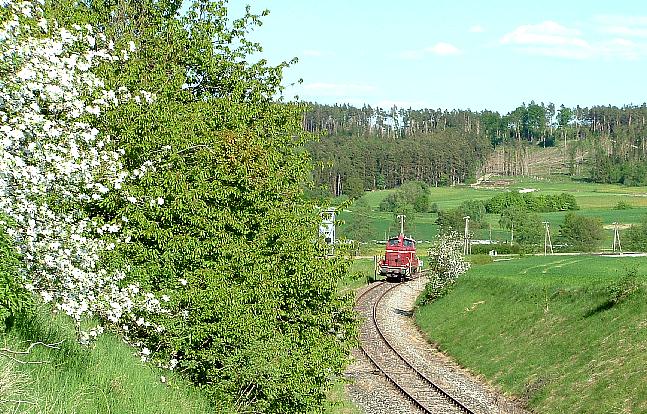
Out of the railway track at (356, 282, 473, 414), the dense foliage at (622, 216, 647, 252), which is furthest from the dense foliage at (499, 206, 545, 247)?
the railway track at (356, 282, 473, 414)

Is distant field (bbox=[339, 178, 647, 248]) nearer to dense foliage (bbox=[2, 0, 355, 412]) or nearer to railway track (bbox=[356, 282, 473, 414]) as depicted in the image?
railway track (bbox=[356, 282, 473, 414])

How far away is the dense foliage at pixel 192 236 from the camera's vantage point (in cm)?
1188

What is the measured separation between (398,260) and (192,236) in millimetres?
56093

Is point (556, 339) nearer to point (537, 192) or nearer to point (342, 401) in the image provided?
point (342, 401)

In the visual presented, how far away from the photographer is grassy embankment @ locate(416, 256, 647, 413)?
1016 inches

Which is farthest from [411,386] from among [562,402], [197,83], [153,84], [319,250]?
[153,84]

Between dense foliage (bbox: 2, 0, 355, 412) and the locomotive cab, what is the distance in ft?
165

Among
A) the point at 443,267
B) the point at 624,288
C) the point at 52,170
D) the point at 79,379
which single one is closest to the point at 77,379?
the point at 79,379

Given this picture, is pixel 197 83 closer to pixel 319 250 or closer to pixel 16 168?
pixel 319 250

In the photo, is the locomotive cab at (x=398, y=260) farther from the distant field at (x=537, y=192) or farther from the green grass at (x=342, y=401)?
the green grass at (x=342, y=401)

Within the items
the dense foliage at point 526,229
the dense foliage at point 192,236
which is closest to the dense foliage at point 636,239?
the dense foliage at point 526,229

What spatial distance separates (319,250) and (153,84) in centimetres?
610

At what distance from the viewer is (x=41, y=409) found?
995cm

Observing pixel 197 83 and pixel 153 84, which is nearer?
pixel 153 84
